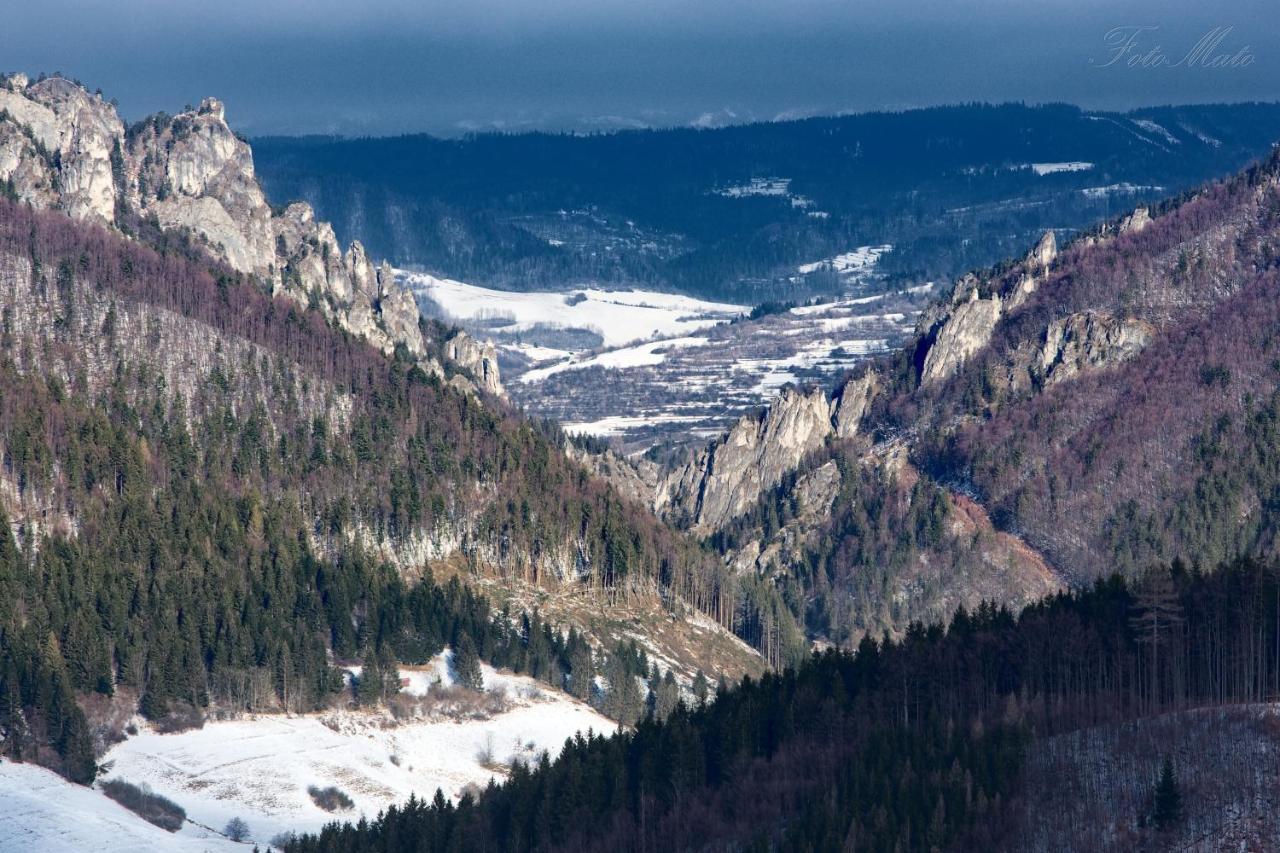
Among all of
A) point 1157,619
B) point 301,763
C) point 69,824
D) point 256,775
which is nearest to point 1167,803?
point 1157,619

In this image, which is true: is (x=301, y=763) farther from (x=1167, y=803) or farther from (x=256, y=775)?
(x=1167, y=803)

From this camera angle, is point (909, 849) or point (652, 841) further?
point (652, 841)

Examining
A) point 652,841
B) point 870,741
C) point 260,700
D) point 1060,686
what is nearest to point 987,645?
point 1060,686

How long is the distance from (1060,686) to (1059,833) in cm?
3159

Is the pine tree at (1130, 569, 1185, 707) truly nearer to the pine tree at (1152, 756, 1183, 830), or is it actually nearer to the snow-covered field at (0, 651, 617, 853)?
the pine tree at (1152, 756, 1183, 830)

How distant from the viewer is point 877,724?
167 m

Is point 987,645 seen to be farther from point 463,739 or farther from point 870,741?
point 463,739

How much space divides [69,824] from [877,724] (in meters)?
54.4

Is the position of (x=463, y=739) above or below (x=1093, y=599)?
below

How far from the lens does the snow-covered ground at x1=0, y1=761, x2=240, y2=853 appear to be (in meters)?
160

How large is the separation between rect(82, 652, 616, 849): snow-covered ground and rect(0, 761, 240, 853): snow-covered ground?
6.43 feet

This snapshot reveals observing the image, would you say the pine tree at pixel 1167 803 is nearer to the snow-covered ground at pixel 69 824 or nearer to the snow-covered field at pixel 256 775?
the snow-covered ground at pixel 69 824

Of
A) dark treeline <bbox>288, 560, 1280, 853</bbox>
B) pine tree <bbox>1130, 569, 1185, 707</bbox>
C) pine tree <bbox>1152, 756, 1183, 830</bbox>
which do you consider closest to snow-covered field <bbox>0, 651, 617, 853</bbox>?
dark treeline <bbox>288, 560, 1280, 853</bbox>

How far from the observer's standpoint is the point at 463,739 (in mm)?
198500
